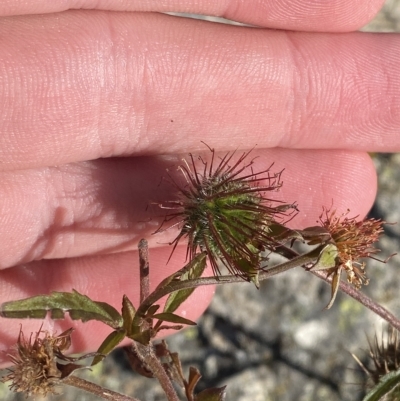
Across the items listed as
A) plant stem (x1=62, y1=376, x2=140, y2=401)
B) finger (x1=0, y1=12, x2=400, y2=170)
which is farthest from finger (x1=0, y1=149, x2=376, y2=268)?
plant stem (x1=62, y1=376, x2=140, y2=401)

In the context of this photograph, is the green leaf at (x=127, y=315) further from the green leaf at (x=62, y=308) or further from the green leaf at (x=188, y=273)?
the green leaf at (x=188, y=273)

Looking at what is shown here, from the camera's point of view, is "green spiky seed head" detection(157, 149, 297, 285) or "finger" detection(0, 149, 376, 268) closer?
"green spiky seed head" detection(157, 149, 297, 285)

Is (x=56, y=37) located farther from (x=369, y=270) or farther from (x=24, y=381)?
(x=369, y=270)

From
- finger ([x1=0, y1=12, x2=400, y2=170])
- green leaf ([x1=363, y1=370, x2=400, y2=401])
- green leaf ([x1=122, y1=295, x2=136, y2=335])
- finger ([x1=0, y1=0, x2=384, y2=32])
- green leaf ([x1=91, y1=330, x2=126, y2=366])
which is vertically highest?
finger ([x1=0, y1=0, x2=384, y2=32])

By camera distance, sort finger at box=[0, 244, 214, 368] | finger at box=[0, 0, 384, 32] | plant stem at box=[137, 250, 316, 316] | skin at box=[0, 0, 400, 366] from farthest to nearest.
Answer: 1. finger at box=[0, 244, 214, 368]
2. finger at box=[0, 0, 384, 32]
3. skin at box=[0, 0, 400, 366]
4. plant stem at box=[137, 250, 316, 316]

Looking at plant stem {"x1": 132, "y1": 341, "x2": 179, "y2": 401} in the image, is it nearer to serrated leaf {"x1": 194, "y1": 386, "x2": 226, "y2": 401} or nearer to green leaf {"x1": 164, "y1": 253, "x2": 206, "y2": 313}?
serrated leaf {"x1": 194, "y1": 386, "x2": 226, "y2": 401}

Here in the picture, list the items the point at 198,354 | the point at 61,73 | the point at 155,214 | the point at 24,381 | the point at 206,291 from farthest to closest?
the point at 198,354
the point at 206,291
the point at 155,214
the point at 61,73
the point at 24,381

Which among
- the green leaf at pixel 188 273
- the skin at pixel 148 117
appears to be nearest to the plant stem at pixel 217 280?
the green leaf at pixel 188 273

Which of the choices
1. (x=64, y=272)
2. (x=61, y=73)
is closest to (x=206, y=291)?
(x=64, y=272)
